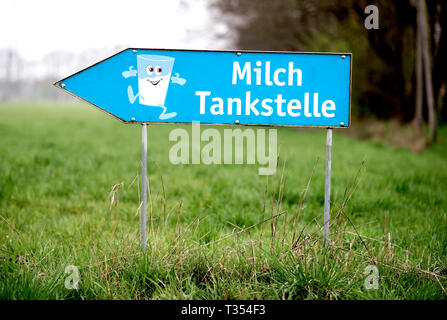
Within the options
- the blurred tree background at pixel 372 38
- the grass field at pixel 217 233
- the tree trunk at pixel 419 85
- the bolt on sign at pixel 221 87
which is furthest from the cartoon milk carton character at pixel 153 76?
the tree trunk at pixel 419 85

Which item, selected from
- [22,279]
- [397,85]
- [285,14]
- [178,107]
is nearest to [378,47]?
[397,85]

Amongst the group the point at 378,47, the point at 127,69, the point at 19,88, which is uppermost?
the point at 19,88

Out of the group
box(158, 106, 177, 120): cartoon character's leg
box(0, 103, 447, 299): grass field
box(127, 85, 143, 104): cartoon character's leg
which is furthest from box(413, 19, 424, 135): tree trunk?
box(127, 85, 143, 104): cartoon character's leg

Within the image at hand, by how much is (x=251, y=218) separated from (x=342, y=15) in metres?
10.7

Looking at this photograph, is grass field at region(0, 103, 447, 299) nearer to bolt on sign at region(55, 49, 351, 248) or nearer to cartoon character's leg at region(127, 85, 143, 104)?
bolt on sign at region(55, 49, 351, 248)

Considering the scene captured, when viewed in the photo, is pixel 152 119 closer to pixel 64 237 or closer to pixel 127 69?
pixel 127 69

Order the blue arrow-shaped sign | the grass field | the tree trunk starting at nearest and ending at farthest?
the grass field < the blue arrow-shaped sign < the tree trunk

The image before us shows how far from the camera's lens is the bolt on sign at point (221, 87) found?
2.32m

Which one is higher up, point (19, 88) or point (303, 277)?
point (19, 88)

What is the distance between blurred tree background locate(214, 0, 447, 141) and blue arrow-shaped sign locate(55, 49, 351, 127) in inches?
313

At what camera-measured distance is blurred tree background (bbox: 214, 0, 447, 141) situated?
966cm

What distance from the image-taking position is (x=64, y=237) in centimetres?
308

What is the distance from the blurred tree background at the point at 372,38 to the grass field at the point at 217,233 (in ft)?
16.0

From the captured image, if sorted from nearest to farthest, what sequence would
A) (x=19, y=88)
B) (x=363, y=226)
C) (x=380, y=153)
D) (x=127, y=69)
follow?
(x=127, y=69) → (x=363, y=226) → (x=380, y=153) → (x=19, y=88)
